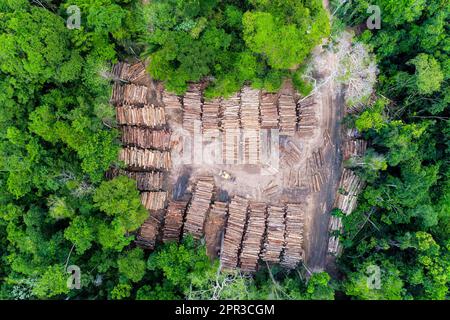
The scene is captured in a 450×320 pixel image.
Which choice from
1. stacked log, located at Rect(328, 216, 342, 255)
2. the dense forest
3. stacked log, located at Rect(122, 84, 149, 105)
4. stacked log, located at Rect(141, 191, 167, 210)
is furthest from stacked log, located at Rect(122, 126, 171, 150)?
stacked log, located at Rect(328, 216, 342, 255)

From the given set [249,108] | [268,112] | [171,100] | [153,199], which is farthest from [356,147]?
[153,199]

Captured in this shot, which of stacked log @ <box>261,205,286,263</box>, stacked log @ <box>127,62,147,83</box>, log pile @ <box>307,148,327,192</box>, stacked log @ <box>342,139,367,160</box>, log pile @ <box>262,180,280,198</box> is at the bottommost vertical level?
stacked log @ <box>261,205,286,263</box>

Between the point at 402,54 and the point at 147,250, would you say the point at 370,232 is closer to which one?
the point at 402,54

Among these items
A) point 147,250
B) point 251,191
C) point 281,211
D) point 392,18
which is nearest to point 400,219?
point 281,211

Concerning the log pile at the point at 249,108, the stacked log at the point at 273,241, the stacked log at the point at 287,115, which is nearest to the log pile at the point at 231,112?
the log pile at the point at 249,108

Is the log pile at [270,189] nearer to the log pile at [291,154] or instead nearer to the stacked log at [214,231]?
the log pile at [291,154]

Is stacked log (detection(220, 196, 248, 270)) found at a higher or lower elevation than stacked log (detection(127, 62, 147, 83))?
lower

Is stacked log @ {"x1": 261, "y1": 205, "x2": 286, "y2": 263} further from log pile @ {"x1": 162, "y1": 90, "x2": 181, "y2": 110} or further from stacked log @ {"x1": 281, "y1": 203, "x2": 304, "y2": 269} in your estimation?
log pile @ {"x1": 162, "y1": 90, "x2": 181, "y2": 110}
